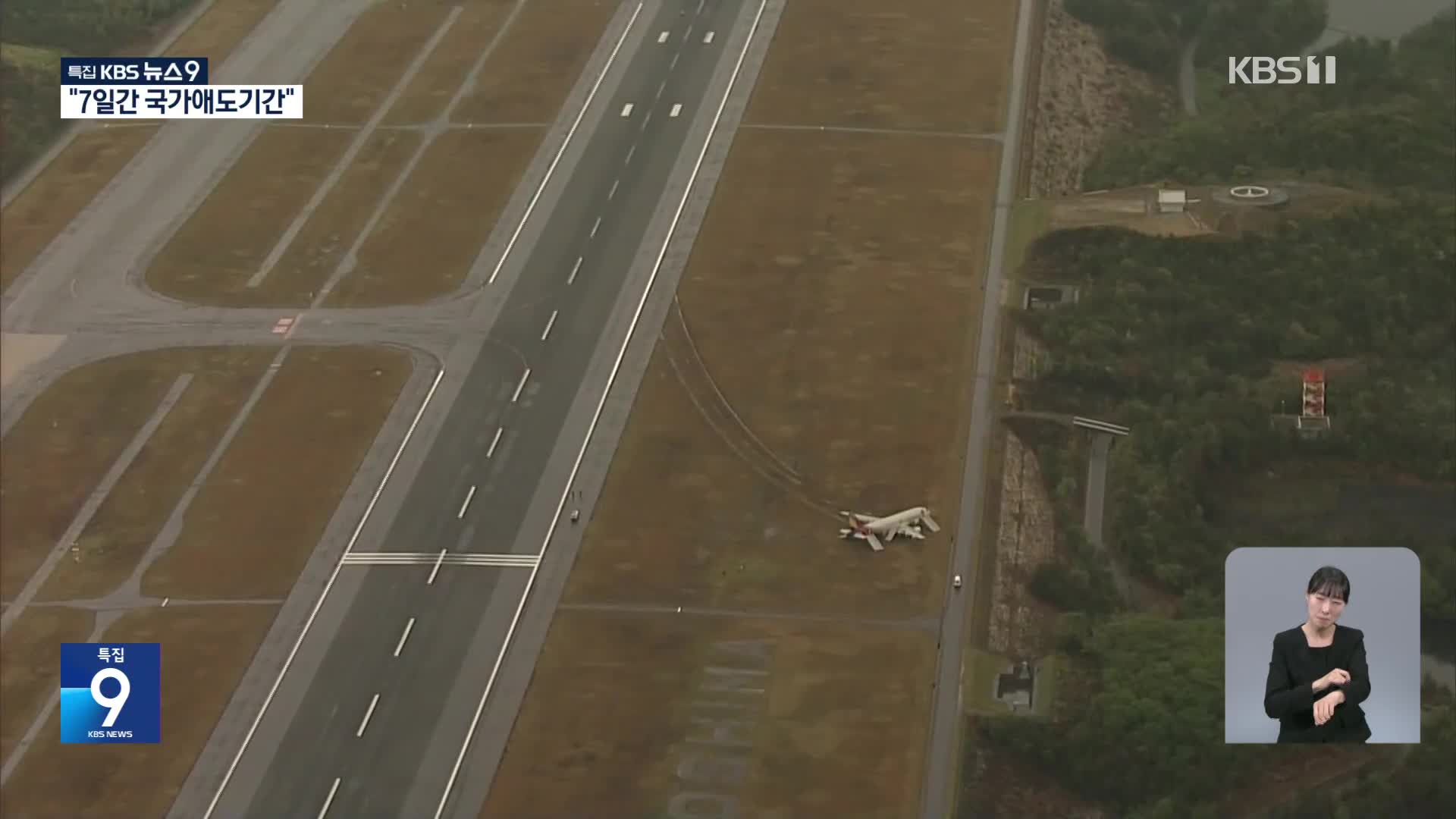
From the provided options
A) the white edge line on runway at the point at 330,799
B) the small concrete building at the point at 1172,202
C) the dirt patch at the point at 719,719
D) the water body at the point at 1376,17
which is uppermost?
the water body at the point at 1376,17

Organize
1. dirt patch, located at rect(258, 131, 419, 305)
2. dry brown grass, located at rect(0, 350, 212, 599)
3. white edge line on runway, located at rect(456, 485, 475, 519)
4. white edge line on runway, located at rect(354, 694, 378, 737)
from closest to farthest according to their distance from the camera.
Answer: white edge line on runway, located at rect(354, 694, 378, 737)
white edge line on runway, located at rect(456, 485, 475, 519)
dry brown grass, located at rect(0, 350, 212, 599)
dirt patch, located at rect(258, 131, 419, 305)

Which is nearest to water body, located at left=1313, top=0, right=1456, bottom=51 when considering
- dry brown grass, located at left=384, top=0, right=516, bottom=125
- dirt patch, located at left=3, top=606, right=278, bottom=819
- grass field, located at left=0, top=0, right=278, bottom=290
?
dry brown grass, located at left=384, top=0, right=516, bottom=125

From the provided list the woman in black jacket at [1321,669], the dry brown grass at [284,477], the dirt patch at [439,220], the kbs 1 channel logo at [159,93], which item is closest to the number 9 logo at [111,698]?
the dry brown grass at [284,477]

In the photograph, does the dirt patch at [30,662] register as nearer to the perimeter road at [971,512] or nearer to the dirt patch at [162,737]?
the dirt patch at [162,737]

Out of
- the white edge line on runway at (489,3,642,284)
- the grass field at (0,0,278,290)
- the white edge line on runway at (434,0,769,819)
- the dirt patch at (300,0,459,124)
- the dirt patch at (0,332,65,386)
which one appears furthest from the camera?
the dirt patch at (300,0,459,124)

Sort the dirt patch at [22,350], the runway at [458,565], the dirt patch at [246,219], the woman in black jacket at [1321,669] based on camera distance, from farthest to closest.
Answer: the dirt patch at [246,219]
the dirt patch at [22,350]
the runway at [458,565]
the woman in black jacket at [1321,669]

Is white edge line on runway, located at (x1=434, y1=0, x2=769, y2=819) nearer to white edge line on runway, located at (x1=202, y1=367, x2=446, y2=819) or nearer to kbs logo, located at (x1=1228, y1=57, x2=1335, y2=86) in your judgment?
white edge line on runway, located at (x1=202, y1=367, x2=446, y2=819)
